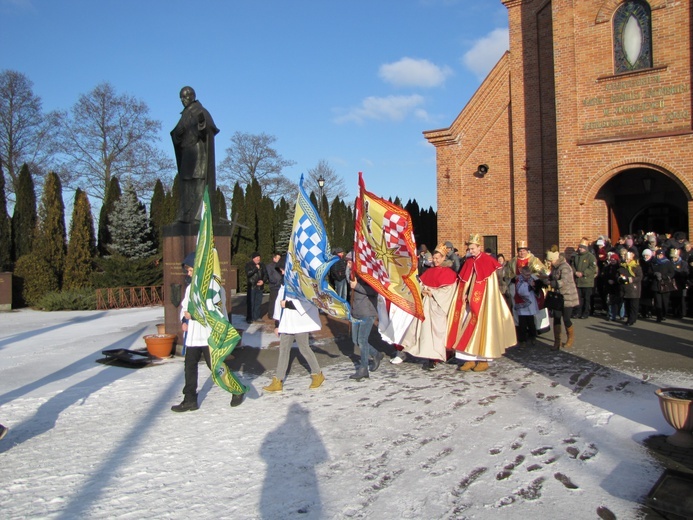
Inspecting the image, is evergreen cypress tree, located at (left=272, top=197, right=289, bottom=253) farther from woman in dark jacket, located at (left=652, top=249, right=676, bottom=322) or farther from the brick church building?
woman in dark jacket, located at (left=652, top=249, right=676, bottom=322)

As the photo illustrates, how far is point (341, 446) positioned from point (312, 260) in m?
2.32

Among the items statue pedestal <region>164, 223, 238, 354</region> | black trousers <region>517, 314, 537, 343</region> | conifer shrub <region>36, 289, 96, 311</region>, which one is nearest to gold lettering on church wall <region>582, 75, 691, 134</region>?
black trousers <region>517, 314, 537, 343</region>

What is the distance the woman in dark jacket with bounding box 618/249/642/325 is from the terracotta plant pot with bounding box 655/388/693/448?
7996 millimetres

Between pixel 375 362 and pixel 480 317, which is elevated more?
pixel 480 317

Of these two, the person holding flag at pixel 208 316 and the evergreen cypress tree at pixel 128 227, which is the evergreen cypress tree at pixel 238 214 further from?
the person holding flag at pixel 208 316

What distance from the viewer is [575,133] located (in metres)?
17.0

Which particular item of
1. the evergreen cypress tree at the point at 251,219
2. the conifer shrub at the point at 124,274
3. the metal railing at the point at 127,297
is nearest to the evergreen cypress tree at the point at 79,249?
the conifer shrub at the point at 124,274

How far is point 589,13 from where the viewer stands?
1684cm

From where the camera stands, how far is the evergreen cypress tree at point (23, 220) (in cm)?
2442

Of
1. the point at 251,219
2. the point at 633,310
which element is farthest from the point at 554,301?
the point at 251,219

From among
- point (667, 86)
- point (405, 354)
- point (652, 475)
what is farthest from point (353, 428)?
point (667, 86)

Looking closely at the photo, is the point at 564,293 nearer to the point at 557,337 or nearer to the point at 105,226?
the point at 557,337

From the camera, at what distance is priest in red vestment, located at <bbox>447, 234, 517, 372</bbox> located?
7.98 metres

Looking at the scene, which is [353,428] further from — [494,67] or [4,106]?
[4,106]
